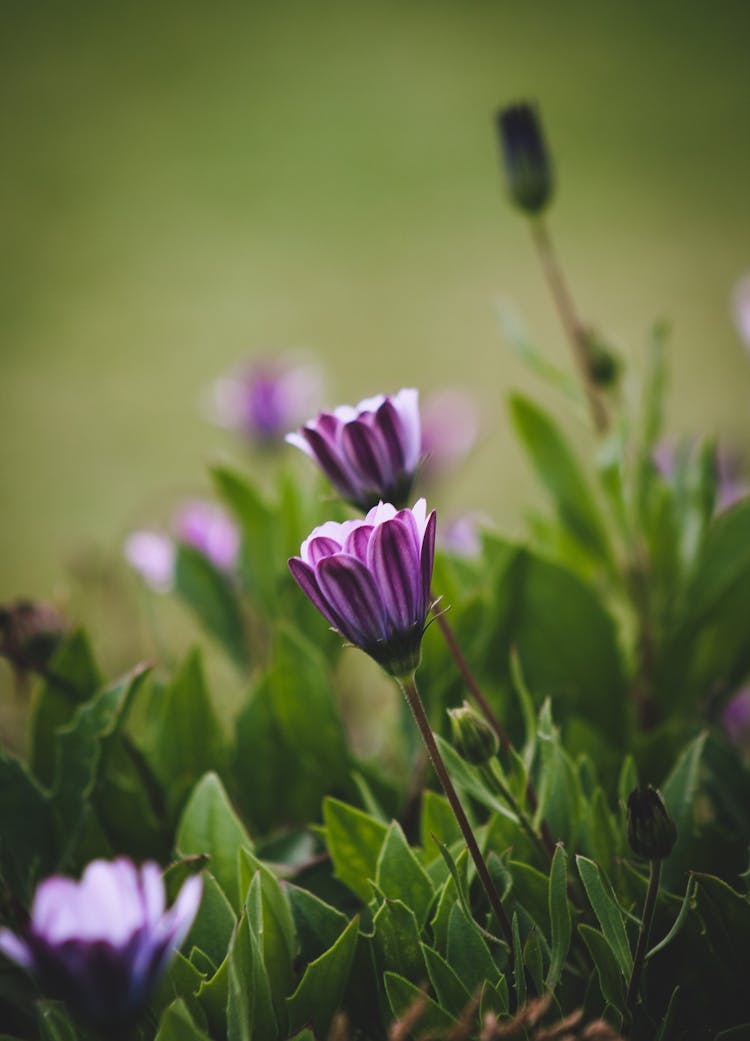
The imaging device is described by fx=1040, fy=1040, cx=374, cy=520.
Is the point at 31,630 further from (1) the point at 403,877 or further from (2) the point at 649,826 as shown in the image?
(2) the point at 649,826

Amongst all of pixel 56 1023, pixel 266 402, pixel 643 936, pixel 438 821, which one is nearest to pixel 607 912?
pixel 643 936

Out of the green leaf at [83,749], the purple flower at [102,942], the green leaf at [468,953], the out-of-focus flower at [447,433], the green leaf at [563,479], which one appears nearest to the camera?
the purple flower at [102,942]

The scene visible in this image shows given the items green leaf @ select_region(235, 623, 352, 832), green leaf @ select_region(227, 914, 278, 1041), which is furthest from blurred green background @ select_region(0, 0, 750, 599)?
green leaf @ select_region(227, 914, 278, 1041)

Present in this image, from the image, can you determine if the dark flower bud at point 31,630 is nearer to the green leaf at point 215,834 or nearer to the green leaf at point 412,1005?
the green leaf at point 215,834

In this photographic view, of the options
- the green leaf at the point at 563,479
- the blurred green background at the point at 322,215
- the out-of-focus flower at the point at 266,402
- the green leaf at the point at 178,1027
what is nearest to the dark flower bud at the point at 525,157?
the green leaf at the point at 563,479

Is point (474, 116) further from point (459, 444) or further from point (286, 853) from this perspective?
point (286, 853)

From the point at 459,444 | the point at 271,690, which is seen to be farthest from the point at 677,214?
the point at 271,690
